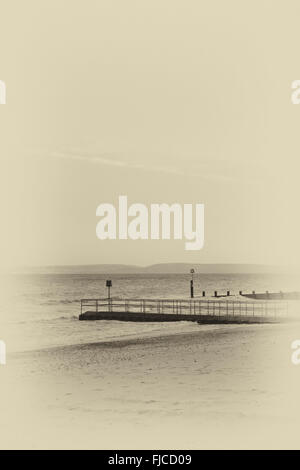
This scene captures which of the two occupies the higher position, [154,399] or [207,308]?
[207,308]

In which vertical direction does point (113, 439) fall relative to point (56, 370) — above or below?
below

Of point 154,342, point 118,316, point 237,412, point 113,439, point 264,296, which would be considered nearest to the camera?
point 113,439

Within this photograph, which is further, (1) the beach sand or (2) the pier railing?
(2) the pier railing

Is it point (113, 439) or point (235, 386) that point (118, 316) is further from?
point (113, 439)

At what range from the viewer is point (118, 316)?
32.1m

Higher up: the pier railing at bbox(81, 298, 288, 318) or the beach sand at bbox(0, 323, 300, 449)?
the pier railing at bbox(81, 298, 288, 318)

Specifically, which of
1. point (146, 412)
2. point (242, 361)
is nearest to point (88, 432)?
point (146, 412)

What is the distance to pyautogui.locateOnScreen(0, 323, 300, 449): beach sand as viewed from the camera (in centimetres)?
885

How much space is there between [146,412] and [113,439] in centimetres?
122

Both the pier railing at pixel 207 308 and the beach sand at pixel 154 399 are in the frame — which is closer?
the beach sand at pixel 154 399

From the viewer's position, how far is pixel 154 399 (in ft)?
35.2

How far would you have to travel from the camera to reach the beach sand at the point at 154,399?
885cm

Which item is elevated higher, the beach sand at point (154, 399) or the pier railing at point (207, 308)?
the pier railing at point (207, 308)

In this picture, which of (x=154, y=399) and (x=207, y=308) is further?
(x=207, y=308)
